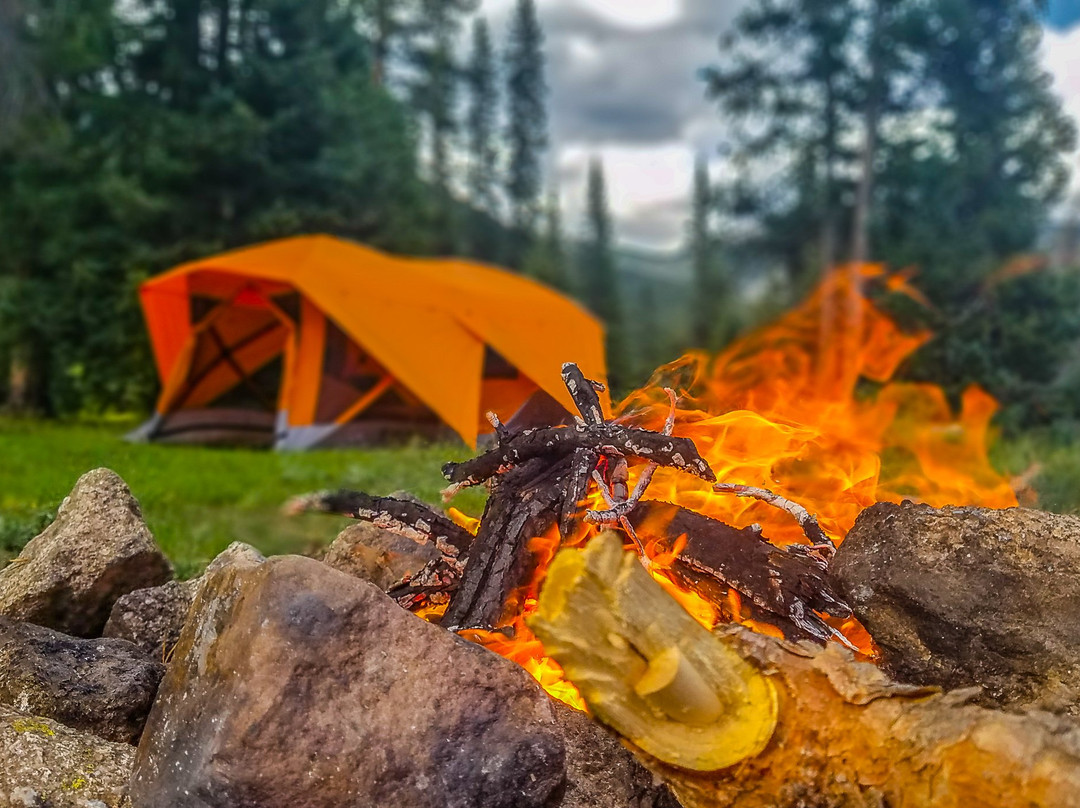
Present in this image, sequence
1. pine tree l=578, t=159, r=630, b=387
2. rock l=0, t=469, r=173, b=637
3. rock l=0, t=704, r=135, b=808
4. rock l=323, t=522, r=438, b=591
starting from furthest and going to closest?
pine tree l=578, t=159, r=630, b=387 < rock l=323, t=522, r=438, b=591 < rock l=0, t=469, r=173, b=637 < rock l=0, t=704, r=135, b=808

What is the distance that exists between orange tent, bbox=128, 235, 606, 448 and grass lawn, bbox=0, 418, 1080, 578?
83 centimetres

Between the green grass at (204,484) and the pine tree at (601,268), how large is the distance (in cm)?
1979

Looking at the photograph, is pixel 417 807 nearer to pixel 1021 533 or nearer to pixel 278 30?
pixel 1021 533

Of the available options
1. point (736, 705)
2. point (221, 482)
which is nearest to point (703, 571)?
point (736, 705)

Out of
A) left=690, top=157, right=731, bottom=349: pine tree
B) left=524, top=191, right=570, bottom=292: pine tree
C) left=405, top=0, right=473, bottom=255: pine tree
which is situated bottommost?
left=690, top=157, right=731, bottom=349: pine tree

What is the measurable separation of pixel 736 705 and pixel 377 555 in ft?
5.34

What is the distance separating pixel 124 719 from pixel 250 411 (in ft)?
29.5

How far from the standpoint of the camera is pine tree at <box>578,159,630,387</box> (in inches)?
1357

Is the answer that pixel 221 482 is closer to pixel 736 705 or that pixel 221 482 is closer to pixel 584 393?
pixel 584 393

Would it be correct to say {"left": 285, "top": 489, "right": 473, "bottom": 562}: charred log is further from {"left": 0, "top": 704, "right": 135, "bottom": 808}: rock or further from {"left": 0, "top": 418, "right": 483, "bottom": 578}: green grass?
{"left": 0, "top": 704, "right": 135, "bottom": 808}: rock

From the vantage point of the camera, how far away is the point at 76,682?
2.31 m

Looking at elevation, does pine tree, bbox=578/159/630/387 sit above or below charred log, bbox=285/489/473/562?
below

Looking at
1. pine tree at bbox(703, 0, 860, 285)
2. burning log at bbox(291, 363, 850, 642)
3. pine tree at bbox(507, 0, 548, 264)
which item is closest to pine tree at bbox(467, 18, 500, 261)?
pine tree at bbox(507, 0, 548, 264)

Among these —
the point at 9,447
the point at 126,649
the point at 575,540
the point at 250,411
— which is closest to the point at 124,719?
the point at 126,649
